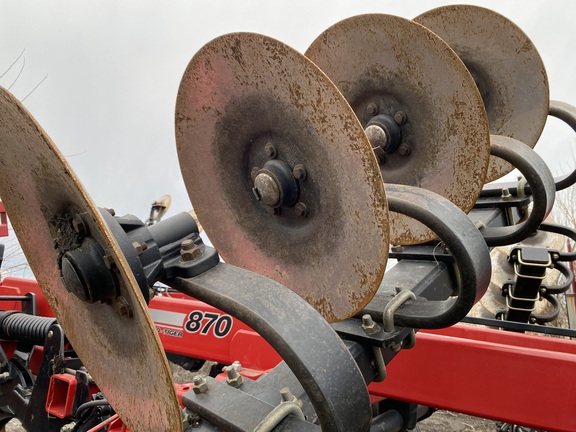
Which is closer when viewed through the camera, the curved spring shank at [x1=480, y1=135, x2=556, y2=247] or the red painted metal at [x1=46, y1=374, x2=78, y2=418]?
the curved spring shank at [x1=480, y1=135, x2=556, y2=247]

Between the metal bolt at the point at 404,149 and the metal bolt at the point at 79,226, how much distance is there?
4.45ft

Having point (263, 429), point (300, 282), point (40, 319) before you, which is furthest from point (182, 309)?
point (263, 429)

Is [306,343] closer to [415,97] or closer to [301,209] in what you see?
[301,209]

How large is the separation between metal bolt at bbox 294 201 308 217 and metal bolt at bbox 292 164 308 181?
0.08 meters

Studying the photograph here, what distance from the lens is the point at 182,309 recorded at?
252 cm

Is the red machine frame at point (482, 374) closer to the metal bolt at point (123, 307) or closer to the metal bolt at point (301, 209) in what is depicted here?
the metal bolt at point (301, 209)

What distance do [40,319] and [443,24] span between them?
2.30m

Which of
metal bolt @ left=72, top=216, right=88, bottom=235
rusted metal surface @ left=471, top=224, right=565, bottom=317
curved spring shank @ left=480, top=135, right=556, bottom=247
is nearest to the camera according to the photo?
metal bolt @ left=72, top=216, right=88, bottom=235

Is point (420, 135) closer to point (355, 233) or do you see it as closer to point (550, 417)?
point (355, 233)

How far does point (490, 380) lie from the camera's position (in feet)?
5.70

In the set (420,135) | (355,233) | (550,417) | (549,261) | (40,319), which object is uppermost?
(420,135)

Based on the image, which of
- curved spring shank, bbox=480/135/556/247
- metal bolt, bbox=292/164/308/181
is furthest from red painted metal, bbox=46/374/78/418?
curved spring shank, bbox=480/135/556/247

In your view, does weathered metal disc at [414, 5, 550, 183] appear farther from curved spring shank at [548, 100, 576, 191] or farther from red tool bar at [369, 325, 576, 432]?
red tool bar at [369, 325, 576, 432]

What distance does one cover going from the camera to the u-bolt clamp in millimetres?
1543
